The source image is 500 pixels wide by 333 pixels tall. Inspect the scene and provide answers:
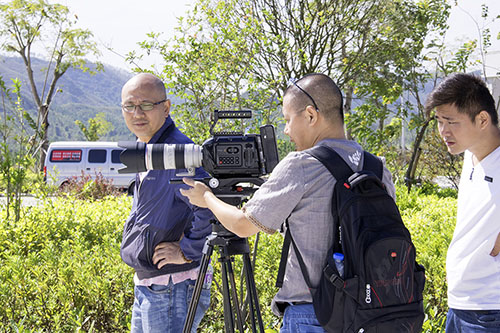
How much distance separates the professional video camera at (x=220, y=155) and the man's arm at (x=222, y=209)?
0.10 metres

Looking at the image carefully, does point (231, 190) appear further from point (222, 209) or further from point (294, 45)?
point (294, 45)

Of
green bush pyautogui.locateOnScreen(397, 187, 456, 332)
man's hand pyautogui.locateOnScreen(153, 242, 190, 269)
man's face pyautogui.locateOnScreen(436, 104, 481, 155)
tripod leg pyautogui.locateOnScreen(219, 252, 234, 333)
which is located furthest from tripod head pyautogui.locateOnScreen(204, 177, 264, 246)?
green bush pyautogui.locateOnScreen(397, 187, 456, 332)

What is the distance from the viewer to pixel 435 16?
396 inches

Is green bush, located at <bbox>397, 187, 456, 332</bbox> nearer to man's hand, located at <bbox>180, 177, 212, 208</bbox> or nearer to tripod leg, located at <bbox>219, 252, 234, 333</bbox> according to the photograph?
tripod leg, located at <bbox>219, 252, 234, 333</bbox>

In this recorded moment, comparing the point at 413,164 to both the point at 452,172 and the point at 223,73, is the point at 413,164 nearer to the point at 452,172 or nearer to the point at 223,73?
the point at 452,172

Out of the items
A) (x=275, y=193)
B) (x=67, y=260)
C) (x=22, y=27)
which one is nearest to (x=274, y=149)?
(x=275, y=193)

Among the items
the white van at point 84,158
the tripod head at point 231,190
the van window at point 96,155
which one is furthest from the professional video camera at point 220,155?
the van window at point 96,155

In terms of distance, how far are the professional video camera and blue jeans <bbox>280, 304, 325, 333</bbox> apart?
0.57 metres

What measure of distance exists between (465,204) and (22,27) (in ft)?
77.2

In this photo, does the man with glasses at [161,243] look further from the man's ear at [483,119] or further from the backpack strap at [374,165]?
the man's ear at [483,119]

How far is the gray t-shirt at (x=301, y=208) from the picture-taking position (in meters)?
1.57

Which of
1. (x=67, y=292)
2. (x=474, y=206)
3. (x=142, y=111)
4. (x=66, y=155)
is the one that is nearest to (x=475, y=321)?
(x=474, y=206)

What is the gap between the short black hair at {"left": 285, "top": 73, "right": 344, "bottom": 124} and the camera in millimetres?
1665

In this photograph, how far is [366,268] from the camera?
58.3 inches
